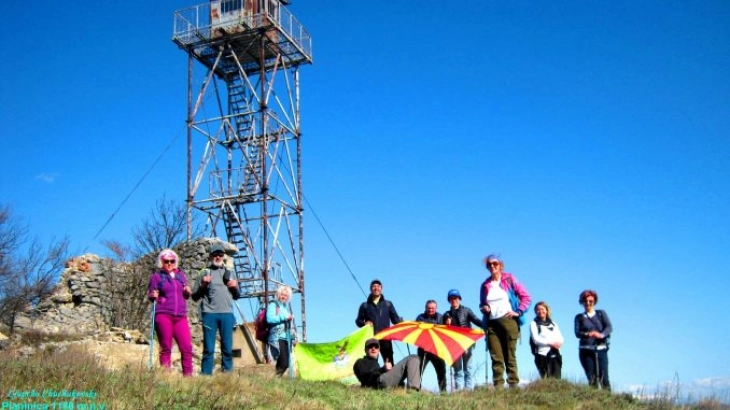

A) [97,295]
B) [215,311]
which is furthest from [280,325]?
[97,295]

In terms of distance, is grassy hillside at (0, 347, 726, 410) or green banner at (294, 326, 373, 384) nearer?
grassy hillside at (0, 347, 726, 410)

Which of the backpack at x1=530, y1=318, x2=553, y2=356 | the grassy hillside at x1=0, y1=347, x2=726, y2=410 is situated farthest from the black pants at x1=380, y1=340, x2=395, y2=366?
the backpack at x1=530, y1=318, x2=553, y2=356

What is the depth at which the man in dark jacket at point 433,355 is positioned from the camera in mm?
11414

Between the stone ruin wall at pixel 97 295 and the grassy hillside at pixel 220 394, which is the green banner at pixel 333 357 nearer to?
the grassy hillside at pixel 220 394

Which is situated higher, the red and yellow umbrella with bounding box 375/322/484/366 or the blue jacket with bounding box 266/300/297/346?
the blue jacket with bounding box 266/300/297/346

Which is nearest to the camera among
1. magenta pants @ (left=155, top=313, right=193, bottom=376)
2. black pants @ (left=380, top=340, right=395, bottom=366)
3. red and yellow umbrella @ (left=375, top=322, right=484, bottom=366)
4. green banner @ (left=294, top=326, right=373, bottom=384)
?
magenta pants @ (left=155, top=313, right=193, bottom=376)

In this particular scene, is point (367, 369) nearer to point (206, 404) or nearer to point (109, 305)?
point (206, 404)

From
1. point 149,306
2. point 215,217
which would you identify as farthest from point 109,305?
point 215,217

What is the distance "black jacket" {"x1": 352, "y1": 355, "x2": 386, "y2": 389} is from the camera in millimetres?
10828

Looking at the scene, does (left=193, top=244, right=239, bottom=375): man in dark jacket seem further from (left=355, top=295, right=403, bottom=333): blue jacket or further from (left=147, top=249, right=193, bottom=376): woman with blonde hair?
(left=355, top=295, right=403, bottom=333): blue jacket

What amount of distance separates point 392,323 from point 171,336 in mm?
3492

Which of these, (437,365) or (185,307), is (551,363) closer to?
(437,365)

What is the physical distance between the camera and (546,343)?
11.5 metres

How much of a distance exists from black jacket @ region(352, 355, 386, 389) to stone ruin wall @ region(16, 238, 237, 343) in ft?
34.0
